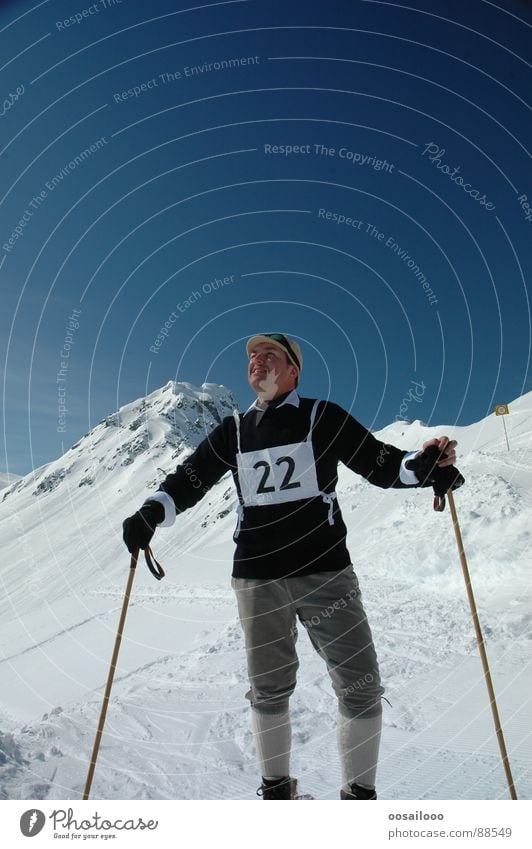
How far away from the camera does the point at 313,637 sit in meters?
2.38

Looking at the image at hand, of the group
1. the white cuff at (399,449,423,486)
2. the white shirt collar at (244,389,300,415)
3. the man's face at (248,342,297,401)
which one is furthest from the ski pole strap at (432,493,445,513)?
the man's face at (248,342,297,401)

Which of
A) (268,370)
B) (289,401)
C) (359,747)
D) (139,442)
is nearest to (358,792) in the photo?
(359,747)

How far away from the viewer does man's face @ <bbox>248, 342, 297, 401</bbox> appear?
8.91 ft

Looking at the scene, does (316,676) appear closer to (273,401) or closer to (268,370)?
(273,401)

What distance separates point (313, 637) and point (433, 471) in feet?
3.40

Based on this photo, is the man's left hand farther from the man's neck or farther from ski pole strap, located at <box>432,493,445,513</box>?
the man's neck

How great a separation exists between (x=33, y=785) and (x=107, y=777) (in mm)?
417

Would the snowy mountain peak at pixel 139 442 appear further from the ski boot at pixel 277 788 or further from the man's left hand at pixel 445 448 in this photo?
the man's left hand at pixel 445 448

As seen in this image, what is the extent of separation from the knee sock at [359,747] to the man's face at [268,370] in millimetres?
1706

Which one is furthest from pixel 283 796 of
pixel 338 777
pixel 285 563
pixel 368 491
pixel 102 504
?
pixel 102 504

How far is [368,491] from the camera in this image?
61.2 feet

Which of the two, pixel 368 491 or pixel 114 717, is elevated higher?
pixel 368 491

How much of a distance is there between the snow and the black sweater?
4.64 ft
